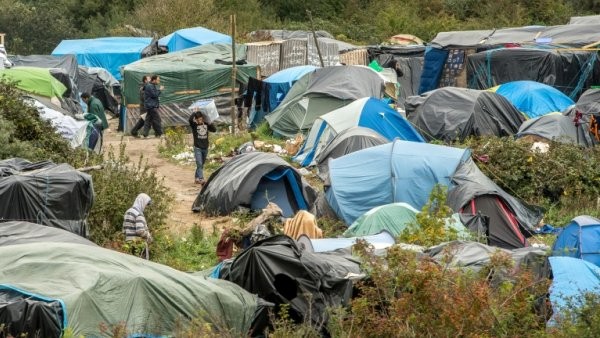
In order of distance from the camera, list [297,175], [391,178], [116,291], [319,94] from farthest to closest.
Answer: [319,94]
[297,175]
[391,178]
[116,291]

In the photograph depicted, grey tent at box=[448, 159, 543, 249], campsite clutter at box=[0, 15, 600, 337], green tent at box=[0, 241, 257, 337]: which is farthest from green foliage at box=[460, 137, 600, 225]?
green tent at box=[0, 241, 257, 337]

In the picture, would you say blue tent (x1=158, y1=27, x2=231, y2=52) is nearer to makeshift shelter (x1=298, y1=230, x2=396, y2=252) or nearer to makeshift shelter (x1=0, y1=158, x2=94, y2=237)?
makeshift shelter (x1=0, y1=158, x2=94, y2=237)

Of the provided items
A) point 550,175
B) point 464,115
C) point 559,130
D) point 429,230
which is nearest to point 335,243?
point 429,230

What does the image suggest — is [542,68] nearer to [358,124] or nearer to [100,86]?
[358,124]

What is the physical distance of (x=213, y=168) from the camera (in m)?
21.0

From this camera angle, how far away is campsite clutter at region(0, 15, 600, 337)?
9.65 metres

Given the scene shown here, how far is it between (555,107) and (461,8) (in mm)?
22033

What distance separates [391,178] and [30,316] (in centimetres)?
905

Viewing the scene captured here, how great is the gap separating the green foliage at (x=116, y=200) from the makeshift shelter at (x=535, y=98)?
10967 mm

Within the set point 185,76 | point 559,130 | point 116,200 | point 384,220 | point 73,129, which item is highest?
point 116,200

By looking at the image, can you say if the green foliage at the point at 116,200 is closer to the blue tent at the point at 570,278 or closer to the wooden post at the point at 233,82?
the blue tent at the point at 570,278

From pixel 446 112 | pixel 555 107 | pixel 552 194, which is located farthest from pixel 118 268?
pixel 555 107

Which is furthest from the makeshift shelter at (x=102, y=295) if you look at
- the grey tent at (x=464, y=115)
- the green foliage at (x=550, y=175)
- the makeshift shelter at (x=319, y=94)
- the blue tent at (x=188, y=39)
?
the blue tent at (x=188, y=39)

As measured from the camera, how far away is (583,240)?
43.4ft
